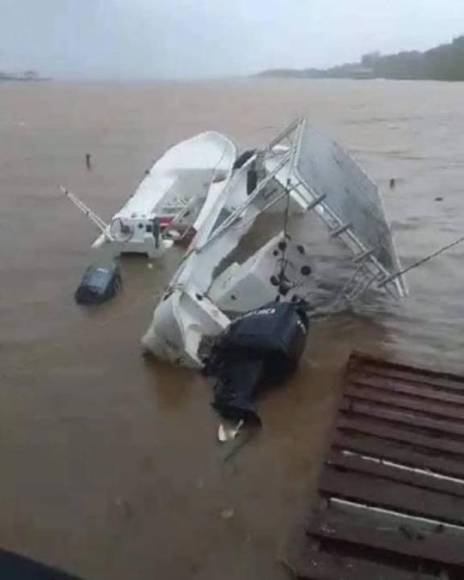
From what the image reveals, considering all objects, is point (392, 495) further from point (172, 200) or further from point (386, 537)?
point (172, 200)

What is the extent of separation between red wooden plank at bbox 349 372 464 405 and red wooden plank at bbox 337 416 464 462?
3.23ft

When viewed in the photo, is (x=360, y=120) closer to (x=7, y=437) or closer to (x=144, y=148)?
(x=144, y=148)

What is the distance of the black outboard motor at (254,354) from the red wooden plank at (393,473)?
1.84 m

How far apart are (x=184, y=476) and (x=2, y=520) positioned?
191 centimetres

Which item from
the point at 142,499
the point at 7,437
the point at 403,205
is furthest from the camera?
the point at 403,205

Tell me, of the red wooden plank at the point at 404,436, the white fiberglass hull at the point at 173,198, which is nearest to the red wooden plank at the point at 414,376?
the red wooden plank at the point at 404,436

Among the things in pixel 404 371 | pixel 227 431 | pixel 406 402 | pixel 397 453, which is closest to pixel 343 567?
pixel 397 453

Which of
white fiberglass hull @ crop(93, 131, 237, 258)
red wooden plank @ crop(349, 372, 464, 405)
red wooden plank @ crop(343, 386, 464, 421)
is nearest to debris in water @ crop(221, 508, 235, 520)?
red wooden plank @ crop(343, 386, 464, 421)

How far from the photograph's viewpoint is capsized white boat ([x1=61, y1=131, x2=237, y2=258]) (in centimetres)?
1664

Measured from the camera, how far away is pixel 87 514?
7.82 meters

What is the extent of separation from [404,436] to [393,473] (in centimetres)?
90

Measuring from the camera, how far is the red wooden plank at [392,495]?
288 inches

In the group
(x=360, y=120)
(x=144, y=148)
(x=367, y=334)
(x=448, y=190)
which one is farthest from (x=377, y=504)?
(x=360, y=120)

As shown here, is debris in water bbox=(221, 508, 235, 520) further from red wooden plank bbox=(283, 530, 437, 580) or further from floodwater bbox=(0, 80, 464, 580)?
red wooden plank bbox=(283, 530, 437, 580)
